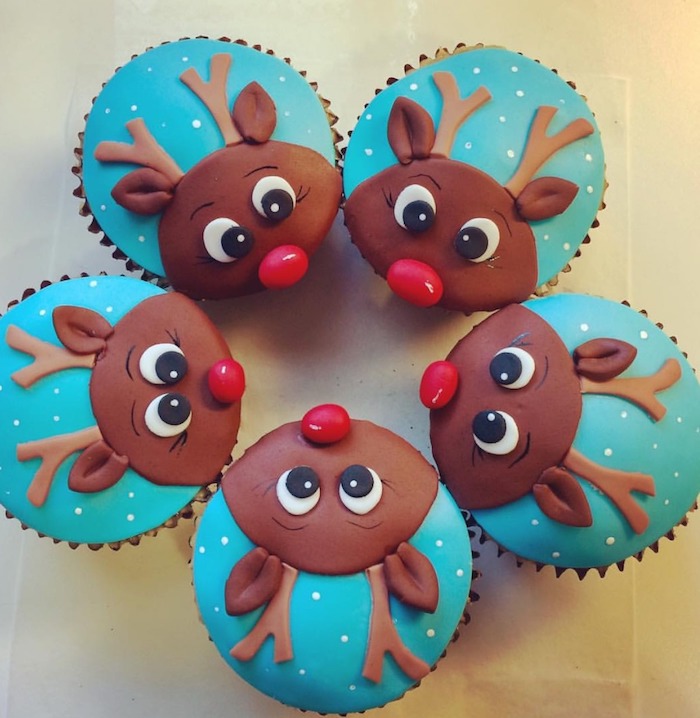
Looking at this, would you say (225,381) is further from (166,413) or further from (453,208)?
(453,208)

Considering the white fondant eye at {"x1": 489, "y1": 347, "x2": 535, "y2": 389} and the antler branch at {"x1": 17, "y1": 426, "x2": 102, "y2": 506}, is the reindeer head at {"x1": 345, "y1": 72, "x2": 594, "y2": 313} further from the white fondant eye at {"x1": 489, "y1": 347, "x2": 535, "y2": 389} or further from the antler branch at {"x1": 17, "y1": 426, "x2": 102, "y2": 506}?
the antler branch at {"x1": 17, "y1": 426, "x2": 102, "y2": 506}

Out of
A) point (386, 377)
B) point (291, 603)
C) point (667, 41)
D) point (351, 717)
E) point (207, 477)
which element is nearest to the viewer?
point (291, 603)

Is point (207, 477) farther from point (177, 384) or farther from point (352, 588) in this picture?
point (352, 588)

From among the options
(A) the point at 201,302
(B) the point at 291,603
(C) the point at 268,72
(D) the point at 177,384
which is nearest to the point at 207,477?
(D) the point at 177,384

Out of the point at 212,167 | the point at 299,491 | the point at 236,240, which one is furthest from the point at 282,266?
the point at 299,491

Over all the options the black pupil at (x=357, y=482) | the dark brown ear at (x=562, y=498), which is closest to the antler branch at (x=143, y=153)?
the black pupil at (x=357, y=482)

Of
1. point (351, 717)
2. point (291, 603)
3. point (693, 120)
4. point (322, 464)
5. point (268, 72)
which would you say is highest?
point (693, 120)

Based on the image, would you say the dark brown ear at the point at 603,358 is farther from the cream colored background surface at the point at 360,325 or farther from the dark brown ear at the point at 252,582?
the dark brown ear at the point at 252,582
